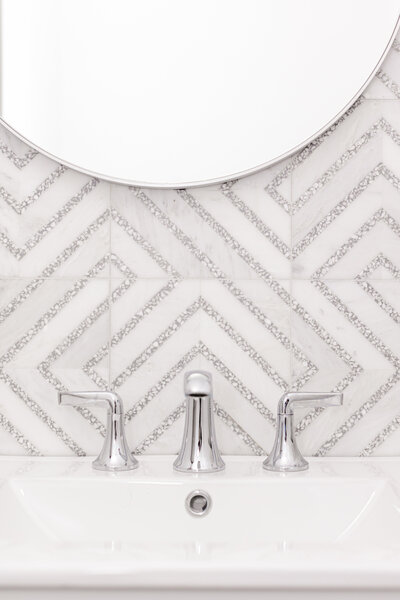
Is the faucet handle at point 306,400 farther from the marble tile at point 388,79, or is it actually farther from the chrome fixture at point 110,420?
the marble tile at point 388,79

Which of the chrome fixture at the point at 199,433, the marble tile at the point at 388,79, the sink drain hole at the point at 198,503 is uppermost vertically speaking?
the marble tile at the point at 388,79

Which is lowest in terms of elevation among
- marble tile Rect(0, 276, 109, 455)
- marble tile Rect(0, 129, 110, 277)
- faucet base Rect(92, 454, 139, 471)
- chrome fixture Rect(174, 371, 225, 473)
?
faucet base Rect(92, 454, 139, 471)

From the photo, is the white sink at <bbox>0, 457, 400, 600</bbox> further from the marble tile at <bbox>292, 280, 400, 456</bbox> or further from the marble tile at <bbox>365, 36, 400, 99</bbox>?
the marble tile at <bbox>365, 36, 400, 99</bbox>

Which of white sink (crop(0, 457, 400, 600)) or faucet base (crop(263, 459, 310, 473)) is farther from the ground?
faucet base (crop(263, 459, 310, 473))

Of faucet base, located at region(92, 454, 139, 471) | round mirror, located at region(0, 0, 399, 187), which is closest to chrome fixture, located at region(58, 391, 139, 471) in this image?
faucet base, located at region(92, 454, 139, 471)

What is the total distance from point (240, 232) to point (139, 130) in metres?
0.24

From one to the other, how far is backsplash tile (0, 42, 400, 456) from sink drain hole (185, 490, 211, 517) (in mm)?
159

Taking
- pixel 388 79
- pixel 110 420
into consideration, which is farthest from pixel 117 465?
pixel 388 79

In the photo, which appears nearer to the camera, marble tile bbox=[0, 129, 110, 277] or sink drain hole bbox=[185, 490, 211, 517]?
sink drain hole bbox=[185, 490, 211, 517]

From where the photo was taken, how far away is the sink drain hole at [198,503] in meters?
0.94

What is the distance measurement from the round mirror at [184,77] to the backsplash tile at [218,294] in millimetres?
38

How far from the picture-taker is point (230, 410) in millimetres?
1100

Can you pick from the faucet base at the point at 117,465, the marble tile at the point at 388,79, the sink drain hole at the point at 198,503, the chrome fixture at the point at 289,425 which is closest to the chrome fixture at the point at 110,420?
the faucet base at the point at 117,465

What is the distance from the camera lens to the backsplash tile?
110 centimetres
